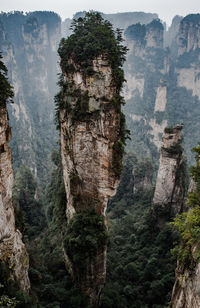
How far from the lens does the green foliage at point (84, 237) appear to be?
14.6 m

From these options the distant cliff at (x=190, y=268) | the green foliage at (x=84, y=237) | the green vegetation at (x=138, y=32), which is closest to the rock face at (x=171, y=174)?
the green foliage at (x=84, y=237)

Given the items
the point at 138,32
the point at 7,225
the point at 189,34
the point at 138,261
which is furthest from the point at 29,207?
the point at 189,34

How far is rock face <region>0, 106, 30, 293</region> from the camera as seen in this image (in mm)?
10359

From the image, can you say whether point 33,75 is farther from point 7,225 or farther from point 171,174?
point 7,225

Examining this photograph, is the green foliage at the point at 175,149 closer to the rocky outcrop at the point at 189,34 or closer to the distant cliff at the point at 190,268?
the distant cliff at the point at 190,268

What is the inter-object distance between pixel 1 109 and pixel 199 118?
229ft

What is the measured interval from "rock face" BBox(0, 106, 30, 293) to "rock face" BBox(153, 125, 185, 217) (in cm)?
1647

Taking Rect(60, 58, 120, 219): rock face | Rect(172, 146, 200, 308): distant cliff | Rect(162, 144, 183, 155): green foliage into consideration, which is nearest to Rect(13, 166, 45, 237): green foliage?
Rect(60, 58, 120, 219): rock face

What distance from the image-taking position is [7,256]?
34.2 ft

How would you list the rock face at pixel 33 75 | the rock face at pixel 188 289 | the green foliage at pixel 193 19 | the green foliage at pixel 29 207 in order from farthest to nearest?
the green foliage at pixel 193 19 < the rock face at pixel 33 75 < the green foliage at pixel 29 207 < the rock face at pixel 188 289

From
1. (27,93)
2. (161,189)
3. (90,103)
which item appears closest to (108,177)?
(90,103)

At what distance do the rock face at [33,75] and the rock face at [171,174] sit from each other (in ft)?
128

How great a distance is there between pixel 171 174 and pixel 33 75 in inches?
3480

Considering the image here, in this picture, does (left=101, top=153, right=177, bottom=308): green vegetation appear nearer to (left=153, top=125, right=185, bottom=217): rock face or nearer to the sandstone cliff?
(left=153, top=125, right=185, bottom=217): rock face
